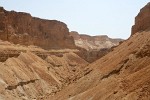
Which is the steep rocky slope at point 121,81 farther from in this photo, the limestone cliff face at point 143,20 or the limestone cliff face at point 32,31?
the limestone cliff face at point 32,31

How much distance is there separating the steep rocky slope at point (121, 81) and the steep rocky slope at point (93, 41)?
85.9 m

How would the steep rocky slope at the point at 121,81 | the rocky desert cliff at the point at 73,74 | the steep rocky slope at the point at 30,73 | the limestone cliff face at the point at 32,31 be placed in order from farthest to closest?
the limestone cliff face at the point at 32,31, the steep rocky slope at the point at 30,73, the rocky desert cliff at the point at 73,74, the steep rocky slope at the point at 121,81

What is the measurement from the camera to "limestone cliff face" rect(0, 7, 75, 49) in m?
57.4

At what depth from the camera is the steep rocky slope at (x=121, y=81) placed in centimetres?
1745

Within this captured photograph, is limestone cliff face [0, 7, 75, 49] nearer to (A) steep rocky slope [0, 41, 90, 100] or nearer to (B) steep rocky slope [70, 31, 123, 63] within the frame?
(A) steep rocky slope [0, 41, 90, 100]

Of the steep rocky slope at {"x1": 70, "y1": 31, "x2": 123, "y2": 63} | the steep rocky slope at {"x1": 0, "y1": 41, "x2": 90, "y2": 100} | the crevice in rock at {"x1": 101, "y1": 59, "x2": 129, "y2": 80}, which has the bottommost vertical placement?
the steep rocky slope at {"x1": 0, "y1": 41, "x2": 90, "y2": 100}

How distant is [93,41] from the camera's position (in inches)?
4978

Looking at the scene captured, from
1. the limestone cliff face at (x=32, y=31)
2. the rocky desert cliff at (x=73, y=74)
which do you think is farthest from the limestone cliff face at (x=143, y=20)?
the limestone cliff face at (x=32, y=31)

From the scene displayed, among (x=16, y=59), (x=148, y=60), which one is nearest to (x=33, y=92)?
(x=16, y=59)

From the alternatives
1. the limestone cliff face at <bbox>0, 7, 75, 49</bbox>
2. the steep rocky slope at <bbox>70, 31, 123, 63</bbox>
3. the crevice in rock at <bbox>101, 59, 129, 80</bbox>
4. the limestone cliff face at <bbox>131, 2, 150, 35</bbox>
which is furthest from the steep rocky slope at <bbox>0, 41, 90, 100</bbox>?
the steep rocky slope at <bbox>70, 31, 123, 63</bbox>

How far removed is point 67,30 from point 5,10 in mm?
26166

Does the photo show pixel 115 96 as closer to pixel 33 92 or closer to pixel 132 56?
pixel 132 56

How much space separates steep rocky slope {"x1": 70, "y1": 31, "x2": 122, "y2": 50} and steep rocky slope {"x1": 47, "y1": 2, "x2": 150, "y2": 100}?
85.9 m

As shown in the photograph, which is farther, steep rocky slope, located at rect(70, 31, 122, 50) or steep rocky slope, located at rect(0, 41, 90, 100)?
steep rocky slope, located at rect(70, 31, 122, 50)
